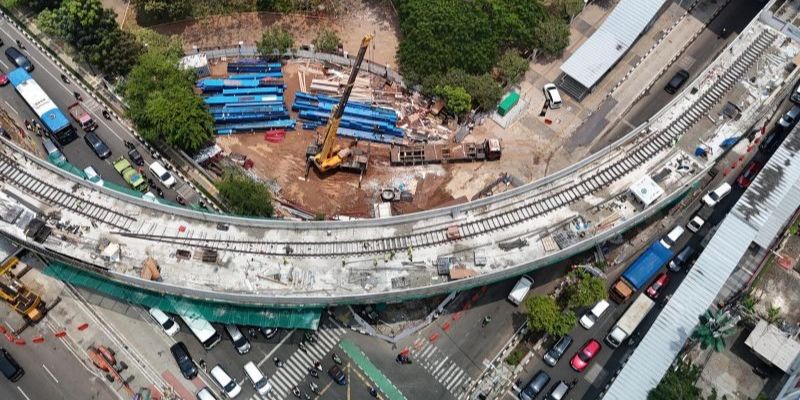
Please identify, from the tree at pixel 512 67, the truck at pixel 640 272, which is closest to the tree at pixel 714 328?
the truck at pixel 640 272

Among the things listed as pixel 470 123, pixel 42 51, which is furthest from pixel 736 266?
pixel 42 51

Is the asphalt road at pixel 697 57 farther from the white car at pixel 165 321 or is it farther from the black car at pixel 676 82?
the white car at pixel 165 321

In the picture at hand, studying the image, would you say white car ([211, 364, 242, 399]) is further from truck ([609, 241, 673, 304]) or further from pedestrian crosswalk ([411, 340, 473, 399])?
truck ([609, 241, 673, 304])

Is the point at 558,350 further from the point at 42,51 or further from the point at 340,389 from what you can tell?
the point at 42,51

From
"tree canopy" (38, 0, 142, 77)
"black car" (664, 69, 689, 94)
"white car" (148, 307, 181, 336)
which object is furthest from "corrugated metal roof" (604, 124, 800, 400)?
"tree canopy" (38, 0, 142, 77)

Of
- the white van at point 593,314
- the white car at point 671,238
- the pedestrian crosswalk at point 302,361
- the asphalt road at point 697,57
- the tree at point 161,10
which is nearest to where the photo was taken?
the pedestrian crosswalk at point 302,361

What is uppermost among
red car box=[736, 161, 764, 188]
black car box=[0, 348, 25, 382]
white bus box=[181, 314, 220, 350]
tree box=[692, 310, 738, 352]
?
red car box=[736, 161, 764, 188]
